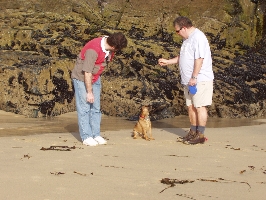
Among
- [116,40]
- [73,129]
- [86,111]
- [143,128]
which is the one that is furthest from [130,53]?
[116,40]

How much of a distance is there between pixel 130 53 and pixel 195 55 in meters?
4.85

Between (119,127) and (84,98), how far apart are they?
2351 millimetres

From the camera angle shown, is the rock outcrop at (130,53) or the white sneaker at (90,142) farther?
the rock outcrop at (130,53)

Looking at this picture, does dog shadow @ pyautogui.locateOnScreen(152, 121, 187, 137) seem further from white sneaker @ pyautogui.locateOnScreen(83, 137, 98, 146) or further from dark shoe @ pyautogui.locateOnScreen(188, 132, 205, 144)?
white sneaker @ pyautogui.locateOnScreen(83, 137, 98, 146)

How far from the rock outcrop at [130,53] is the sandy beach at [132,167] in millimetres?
2390

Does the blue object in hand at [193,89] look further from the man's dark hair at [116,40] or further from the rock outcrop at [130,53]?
the rock outcrop at [130,53]

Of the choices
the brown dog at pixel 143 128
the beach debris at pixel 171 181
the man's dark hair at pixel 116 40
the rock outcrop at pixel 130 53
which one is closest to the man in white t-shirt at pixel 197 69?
the brown dog at pixel 143 128

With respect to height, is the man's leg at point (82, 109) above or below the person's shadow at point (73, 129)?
above

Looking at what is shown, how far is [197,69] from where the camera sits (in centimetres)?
676

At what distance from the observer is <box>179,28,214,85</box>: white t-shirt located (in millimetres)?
6762

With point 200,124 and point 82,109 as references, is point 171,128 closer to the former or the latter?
point 200,124

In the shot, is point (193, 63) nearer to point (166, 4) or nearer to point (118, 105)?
point (118, 105)

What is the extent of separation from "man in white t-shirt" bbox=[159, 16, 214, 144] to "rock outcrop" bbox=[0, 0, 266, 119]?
3361 mm

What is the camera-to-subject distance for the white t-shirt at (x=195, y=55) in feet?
22.2
